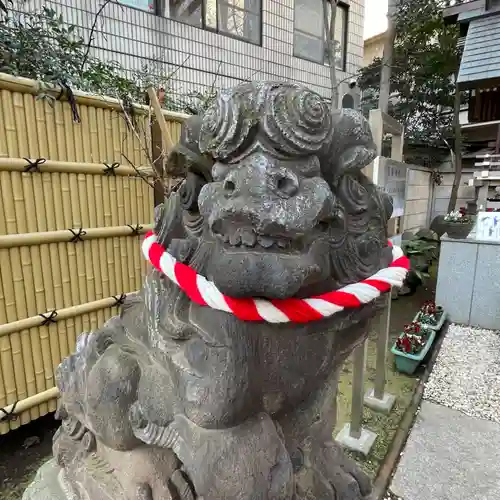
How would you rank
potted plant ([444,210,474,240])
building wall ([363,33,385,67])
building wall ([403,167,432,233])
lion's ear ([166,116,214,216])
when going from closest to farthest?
lion's ear ([166,116,214,216]) < potted plant ([444,210,474,240]) < building wall ([403,167,432,233]) < building wall ([363,33,385,67])

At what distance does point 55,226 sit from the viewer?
6.53 feet

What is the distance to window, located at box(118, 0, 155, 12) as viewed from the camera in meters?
3.80

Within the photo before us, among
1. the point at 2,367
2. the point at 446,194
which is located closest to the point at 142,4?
the point at 2,367

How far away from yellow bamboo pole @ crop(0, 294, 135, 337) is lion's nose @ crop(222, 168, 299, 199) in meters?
1.70

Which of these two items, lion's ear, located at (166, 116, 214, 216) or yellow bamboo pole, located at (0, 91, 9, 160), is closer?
lion's ear, located at (166, 116, 214, 216)

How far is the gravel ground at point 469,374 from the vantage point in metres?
2.53

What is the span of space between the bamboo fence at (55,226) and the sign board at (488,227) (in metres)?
3.18

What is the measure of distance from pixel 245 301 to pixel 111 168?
179 cm

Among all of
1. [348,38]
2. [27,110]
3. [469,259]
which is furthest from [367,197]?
[348,38]

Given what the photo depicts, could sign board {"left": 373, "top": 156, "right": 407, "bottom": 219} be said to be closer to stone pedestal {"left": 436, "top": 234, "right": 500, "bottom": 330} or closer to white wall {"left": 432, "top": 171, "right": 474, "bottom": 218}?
stone pedestal {"left": 436, "top": 234, "right": 500, "bottom": 330}

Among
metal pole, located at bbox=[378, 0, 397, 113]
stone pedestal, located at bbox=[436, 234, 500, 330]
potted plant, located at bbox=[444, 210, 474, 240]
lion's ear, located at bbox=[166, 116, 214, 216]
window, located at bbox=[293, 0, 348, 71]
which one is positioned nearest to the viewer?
lion's ear, located at bbox=[166, 116, 214, 216]

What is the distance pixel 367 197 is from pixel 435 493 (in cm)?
171

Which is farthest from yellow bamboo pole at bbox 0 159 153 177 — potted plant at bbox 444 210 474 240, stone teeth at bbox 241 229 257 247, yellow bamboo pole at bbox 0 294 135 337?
potted plant at bbox 444 210 474 240

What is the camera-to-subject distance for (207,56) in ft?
14.3
